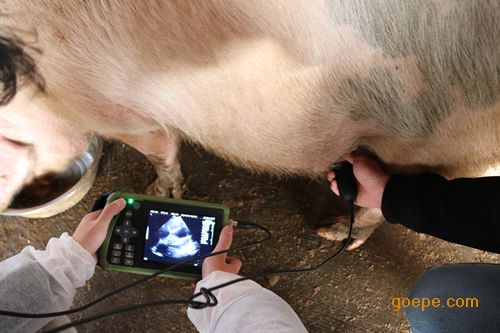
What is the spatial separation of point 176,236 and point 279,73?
0.48 meters

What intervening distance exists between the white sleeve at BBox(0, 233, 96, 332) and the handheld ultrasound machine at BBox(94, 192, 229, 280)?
0.33 feet

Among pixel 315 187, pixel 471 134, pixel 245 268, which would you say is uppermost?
pixel 471 134

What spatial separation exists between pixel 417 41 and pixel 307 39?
0.17m

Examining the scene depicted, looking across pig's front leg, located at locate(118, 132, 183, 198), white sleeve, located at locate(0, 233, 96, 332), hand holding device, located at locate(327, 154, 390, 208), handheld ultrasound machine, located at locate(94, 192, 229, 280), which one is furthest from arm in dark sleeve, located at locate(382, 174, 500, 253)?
white sleeve, located at locate(0, 233, 96, 332)

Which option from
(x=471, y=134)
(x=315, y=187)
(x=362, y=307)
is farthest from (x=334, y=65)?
(x=362, y=307)

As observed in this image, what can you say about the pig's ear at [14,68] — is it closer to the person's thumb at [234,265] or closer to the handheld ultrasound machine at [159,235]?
the handheld ultrasound machine at [159,235]

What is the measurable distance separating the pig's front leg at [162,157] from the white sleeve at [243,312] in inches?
14.6

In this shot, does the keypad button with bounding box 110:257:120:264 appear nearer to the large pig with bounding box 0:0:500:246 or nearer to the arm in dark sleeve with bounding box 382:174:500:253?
the large pig with bounding box 0:0:500:246

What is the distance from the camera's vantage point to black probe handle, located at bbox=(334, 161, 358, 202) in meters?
1.07

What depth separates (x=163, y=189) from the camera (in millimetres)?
1335

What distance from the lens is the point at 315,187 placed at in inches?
56.7

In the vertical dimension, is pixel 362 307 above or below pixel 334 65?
below

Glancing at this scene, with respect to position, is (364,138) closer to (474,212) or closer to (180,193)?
(474,212)

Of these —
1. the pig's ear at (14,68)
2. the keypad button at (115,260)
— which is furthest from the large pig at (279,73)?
the keypad button at (115,260)
